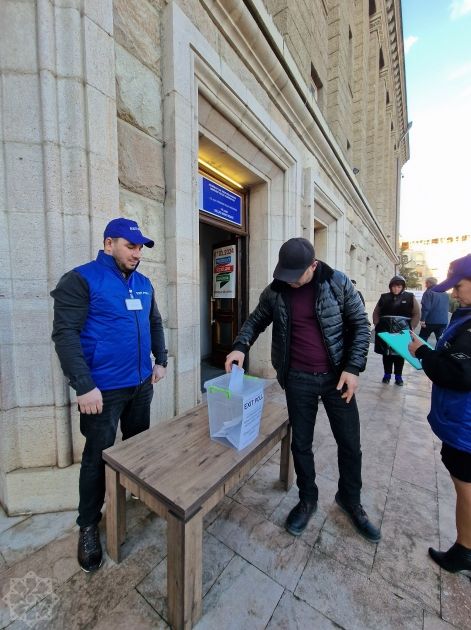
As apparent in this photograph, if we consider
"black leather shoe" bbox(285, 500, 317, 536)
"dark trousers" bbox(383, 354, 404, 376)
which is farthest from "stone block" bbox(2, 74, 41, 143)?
"dark trousers" bbox(383, 354, 404, 376)

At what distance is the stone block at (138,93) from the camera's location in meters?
2.40

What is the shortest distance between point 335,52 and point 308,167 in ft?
14.9

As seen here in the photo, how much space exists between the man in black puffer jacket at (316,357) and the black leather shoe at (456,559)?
0.36 metres

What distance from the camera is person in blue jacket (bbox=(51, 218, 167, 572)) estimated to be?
5.13ft

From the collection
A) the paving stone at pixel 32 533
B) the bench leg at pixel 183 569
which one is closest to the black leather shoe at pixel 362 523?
the bench leg at pixel 183 569

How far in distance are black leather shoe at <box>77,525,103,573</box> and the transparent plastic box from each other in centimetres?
95

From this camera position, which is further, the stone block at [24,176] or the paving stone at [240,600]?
the stone block at [24,176]

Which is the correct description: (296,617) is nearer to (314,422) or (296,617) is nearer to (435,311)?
(314,422)

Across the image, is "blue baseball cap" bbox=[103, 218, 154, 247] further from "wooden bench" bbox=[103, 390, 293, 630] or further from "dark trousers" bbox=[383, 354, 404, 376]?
"dark trousers" bbox=[383, 354, 404, 376]

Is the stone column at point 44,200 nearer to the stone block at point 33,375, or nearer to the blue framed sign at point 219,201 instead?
the stone block at point 33,375

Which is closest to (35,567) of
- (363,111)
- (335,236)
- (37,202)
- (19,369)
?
(19,369)

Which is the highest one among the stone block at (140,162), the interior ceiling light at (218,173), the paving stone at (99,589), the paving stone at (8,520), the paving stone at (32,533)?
the interior ceiling light at (218,173)

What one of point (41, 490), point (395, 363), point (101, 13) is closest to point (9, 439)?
point (41, 490)

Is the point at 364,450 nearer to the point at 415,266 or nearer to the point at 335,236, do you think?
the point at 335,236
